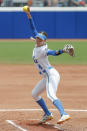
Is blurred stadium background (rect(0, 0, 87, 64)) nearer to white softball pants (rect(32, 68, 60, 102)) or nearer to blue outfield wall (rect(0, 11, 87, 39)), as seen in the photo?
blue outfield wall (rect(0, 11, 87, 39))

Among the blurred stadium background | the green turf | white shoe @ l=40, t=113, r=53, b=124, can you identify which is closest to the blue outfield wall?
the blurred stadium background

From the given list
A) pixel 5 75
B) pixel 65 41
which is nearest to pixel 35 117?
pixel 5 75

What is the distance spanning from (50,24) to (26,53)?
4.46m

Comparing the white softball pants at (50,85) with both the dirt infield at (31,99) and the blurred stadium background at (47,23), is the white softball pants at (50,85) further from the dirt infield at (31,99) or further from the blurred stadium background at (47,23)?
the blurred stadium background at (47,23)

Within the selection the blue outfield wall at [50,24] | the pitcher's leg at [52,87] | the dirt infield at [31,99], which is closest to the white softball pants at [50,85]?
the pitcher's leg at [52,87]

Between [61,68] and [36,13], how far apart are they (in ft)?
28.0

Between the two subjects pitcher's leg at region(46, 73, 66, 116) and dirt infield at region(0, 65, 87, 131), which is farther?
dirt infield at region(0, 65, 87, 131)

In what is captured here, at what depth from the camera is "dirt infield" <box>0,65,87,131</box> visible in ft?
27.7

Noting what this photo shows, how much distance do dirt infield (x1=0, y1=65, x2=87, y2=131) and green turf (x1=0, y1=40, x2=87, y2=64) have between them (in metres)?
1.39

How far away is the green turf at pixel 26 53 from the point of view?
1817 centimetres

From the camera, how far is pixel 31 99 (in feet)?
36.9

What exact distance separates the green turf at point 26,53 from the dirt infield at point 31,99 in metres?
1.39

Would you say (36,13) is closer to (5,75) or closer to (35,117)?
(5,75)

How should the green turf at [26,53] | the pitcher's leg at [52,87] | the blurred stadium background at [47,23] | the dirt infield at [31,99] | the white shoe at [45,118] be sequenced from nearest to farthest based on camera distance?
the pitcher's leg at [52,87], the dirt infield at [31,99], the white shoe at [45,118], the green turf at [26,53], the blurred stadium background at [47,23]
